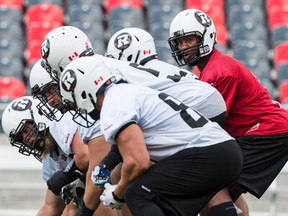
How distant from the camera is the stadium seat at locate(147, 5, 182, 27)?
14562mm

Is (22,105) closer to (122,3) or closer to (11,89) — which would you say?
(11,89)

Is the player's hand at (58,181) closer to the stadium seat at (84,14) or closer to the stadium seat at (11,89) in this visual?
the stadium seat at (11,89)

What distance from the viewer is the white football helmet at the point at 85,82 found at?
621cm

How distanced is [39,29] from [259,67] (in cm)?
312

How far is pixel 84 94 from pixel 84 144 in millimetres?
921

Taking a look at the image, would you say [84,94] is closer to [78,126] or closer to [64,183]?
[78,126]

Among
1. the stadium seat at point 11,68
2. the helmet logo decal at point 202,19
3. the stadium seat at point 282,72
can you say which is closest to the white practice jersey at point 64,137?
the helmet logo decal at point 202,19

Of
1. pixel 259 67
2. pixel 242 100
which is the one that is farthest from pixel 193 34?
pixel 259 67

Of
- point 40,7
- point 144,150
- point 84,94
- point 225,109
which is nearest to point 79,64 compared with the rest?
point 84,94

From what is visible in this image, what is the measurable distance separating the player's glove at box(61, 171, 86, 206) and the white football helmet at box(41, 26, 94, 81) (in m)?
0.77

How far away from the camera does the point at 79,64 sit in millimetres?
6289

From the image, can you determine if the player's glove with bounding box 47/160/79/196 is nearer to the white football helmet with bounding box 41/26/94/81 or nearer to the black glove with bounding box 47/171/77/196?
the black glove with bounding box 47/171/77/196

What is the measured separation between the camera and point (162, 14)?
14617mm

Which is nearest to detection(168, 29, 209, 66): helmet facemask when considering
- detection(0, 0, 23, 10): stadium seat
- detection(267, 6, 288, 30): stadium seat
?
detection(267, 6, 288, 30): stadium seat
